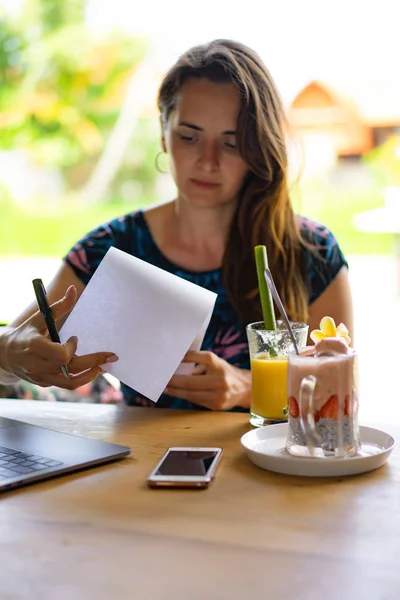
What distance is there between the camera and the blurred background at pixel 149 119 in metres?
5.16

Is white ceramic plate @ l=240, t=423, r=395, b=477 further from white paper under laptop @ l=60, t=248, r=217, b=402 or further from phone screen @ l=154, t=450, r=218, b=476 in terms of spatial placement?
white paper under laptop @ l=60, t=248, r=217, b=402

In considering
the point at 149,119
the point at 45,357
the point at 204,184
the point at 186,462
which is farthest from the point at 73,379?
the point at 149,119

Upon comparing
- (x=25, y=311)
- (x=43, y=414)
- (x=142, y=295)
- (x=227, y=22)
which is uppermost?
(x=227, y=22)

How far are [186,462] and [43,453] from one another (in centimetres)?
19

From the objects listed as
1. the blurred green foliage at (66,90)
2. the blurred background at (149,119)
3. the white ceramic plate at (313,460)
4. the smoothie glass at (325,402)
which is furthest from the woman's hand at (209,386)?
the blurred green foliage at (66,90)

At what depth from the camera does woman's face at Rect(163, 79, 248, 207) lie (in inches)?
64.0

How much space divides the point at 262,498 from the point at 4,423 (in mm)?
483

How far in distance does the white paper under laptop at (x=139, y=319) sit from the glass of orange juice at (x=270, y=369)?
9 centimetres

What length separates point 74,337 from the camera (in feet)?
3.86

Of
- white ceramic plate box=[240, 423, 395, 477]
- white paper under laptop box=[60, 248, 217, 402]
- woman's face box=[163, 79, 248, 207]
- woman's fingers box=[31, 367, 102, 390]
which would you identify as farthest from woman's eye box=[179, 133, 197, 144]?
white ceramic plate box=[240, 423, 395, 477]

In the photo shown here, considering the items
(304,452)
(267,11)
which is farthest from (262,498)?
(267,11)

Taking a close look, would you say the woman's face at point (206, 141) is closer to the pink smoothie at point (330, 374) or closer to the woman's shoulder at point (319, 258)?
the woman's shoulder at point (319, 258)

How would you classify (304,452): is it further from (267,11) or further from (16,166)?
(16,166)

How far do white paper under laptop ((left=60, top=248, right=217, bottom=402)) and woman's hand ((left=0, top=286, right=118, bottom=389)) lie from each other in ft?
0.09
